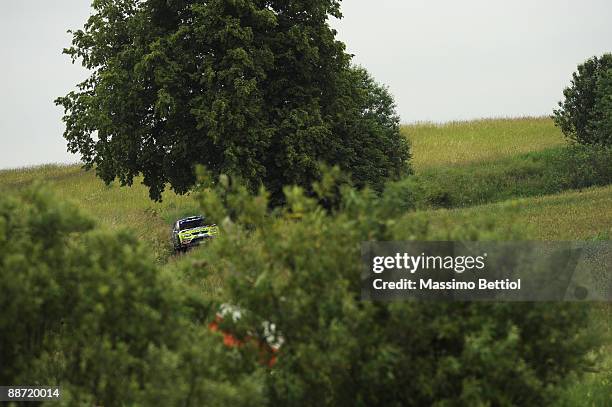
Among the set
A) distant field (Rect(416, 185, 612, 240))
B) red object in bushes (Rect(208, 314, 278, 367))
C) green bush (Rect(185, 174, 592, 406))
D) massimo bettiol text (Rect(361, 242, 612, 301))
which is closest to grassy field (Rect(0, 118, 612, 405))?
distant field (Rect(416, 185, 612, 240))

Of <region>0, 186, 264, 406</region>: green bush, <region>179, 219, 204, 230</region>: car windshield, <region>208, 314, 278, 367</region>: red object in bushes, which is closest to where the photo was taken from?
<region>0, 186, 264, 406</region>: green bush

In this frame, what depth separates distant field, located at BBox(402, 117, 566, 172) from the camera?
197 ft

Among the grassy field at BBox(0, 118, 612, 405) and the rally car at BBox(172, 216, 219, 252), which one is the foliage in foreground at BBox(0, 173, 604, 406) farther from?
the rally car at BBox(172, 216, 219, 252)

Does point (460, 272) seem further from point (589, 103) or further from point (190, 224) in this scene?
point (589, 103)

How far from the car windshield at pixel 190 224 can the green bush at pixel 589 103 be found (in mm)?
27024

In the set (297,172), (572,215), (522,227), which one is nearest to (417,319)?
(522,227)

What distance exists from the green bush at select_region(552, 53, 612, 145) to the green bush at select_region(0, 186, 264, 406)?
46412 mm

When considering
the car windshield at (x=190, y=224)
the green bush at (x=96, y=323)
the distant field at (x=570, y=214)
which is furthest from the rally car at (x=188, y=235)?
the green bush at (x=96, y=323)

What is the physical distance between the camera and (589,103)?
2135 inches

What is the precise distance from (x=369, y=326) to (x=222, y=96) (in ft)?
82.8

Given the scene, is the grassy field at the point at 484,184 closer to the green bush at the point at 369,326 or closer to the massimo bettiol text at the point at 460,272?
the massimo bettiol text at the point at 460,272

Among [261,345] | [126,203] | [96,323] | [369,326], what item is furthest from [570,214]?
[96,323]

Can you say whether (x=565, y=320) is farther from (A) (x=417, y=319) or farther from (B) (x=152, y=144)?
(B) (x=152, y=144)

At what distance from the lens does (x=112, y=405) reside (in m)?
8.27
